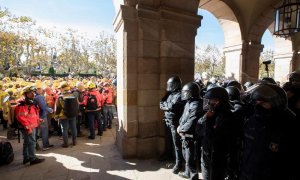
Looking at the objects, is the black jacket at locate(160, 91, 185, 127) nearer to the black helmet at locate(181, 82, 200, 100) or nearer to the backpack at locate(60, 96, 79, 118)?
the black helmet at locate(181, 82, 200, 100)

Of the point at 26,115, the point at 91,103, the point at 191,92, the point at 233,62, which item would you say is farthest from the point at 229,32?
the point at 26,115

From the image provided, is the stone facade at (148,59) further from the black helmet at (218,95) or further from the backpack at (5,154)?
the backpack at (5,154)

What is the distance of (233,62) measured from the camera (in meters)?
8.84

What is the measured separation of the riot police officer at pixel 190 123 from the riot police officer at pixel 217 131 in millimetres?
680

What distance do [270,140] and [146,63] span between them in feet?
11.5

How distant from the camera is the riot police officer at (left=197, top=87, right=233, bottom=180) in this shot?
9.46 ft

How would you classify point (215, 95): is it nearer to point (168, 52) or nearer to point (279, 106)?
point (279, 106)

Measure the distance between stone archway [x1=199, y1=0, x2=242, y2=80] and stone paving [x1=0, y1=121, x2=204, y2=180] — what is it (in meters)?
5.71

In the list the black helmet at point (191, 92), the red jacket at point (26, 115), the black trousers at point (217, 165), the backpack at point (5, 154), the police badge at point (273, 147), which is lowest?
the backpack at point (5, 154)

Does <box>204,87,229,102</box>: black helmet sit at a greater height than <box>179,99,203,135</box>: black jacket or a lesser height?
greater

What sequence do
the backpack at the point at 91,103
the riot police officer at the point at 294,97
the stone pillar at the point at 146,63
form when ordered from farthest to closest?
1. the backpack at the point at 91,103
2. the stone pillar at the point at 146,63
3. the riot police officer at the point at 294,97

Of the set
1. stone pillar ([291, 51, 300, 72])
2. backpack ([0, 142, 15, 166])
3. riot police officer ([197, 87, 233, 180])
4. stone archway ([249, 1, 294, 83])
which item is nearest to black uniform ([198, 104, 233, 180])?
riot police officer ([197, 87, 233, 180])

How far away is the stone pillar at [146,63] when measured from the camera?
196 inches

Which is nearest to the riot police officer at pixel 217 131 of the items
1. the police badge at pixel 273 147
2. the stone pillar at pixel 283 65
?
the police badge at pixel 273 147
